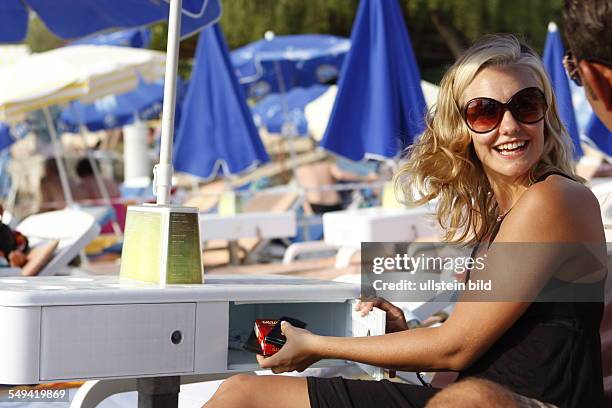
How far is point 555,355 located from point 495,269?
8.4 inches

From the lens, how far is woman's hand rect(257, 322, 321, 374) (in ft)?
7.53

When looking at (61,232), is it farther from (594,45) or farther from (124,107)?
(124,107)

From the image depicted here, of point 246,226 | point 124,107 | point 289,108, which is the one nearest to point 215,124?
point 246,226

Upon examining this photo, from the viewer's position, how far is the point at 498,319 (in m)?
2.04

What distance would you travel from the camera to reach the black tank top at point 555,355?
205 centimetres

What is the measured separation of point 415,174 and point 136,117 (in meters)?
14.2

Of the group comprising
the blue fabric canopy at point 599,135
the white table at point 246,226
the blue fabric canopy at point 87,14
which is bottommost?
the white table at point 246,226

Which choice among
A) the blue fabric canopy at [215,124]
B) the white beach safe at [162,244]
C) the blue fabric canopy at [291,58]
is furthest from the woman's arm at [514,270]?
the blue fabric canopy at [291,58]

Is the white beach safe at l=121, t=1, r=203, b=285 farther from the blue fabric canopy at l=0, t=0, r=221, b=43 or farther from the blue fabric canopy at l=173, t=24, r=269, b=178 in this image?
the blue fabric canopy at l=173, t=24, r=269, b=178

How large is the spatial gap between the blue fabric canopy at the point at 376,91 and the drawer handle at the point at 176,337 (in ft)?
16.7

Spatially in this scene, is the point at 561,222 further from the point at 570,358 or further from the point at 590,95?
the point at 590,95

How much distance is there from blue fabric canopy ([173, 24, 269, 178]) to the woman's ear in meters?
7.67

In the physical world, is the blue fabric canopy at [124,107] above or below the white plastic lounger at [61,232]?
above

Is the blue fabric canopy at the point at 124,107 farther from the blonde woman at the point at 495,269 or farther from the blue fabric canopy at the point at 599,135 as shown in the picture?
the blonde woman at the point at 495,269
